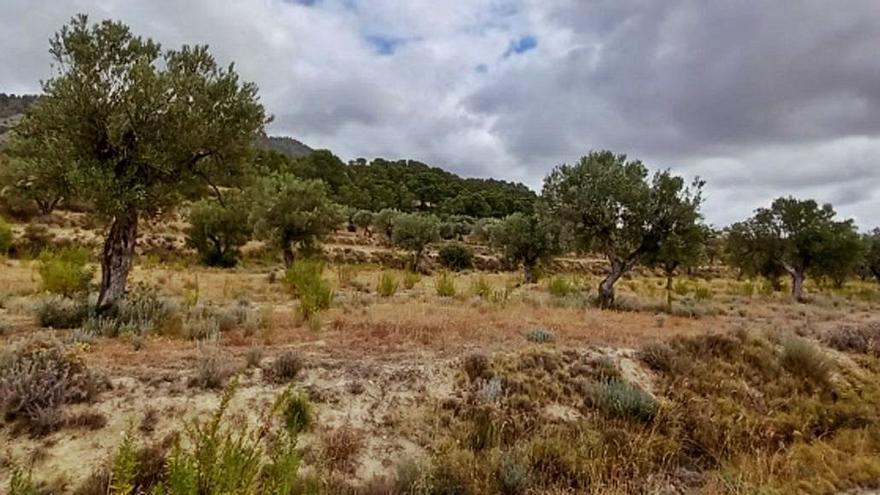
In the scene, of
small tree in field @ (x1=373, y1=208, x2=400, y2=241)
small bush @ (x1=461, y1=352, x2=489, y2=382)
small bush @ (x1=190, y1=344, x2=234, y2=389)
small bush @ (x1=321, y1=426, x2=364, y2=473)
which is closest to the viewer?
small bush @ (x1=321, y1=426, x2=364, y2=473)

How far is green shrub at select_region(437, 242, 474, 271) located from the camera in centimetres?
5206

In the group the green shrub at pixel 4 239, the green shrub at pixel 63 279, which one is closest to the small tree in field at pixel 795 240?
the green shrub at pixel 63 279

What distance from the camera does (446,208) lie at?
88.8 metres

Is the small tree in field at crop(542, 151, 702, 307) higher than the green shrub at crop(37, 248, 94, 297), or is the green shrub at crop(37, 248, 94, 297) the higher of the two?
the small tree in field at crop(542, 151, 702, 307)

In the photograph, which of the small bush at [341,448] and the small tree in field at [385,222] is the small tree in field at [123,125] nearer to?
the small bush at [341,448]

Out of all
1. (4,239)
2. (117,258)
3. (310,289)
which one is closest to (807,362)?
(310,289)

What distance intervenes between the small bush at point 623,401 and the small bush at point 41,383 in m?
8.08

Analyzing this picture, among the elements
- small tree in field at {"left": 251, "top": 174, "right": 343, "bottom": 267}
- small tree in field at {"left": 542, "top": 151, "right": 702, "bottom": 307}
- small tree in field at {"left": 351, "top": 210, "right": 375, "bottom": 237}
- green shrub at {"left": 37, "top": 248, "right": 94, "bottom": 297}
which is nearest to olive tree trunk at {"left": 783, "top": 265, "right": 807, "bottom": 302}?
small tree in field at {"left": 542, "top": 151, "right": 702, "bottom": 307}

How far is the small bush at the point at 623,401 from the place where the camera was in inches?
367

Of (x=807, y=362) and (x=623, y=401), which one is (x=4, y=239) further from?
(x=807, y=362)

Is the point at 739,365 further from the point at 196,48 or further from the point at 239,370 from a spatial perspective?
the point at 196,48

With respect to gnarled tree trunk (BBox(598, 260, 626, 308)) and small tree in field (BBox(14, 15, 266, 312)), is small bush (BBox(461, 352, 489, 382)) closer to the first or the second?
small tree in field (BBox(14, 15, 266, 312))

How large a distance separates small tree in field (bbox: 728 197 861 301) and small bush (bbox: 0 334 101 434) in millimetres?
36378

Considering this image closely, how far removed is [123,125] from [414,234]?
35.3 m
